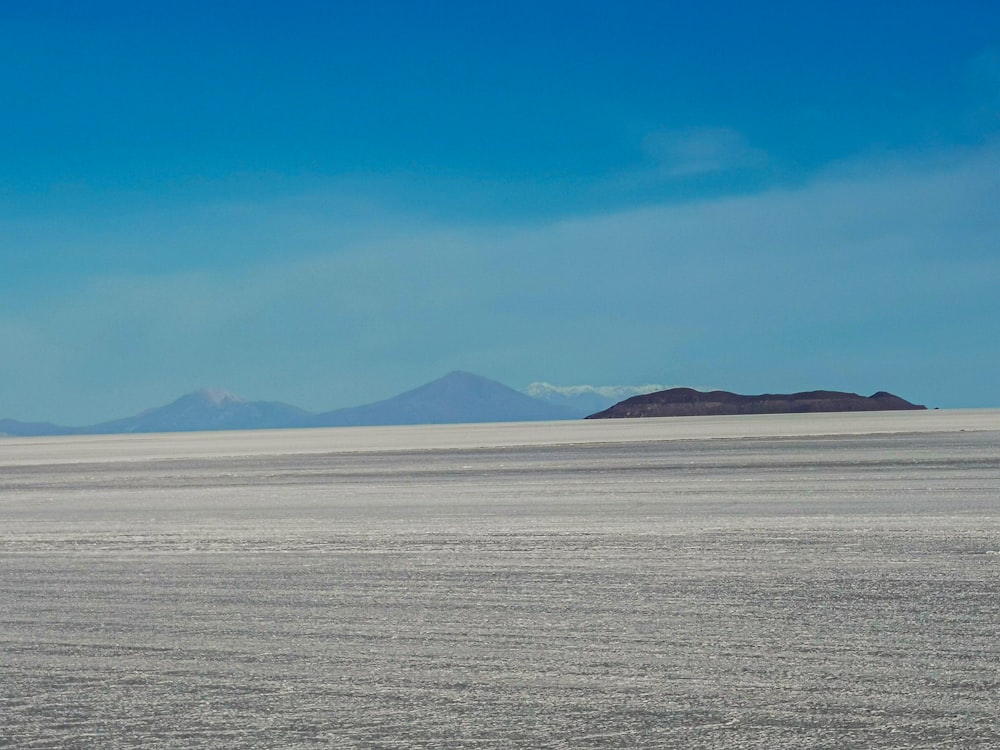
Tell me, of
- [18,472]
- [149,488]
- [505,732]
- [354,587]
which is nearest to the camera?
[505,732]

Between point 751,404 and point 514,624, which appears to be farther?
point 751,404

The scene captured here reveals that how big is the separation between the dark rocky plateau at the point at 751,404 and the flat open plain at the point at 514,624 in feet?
355

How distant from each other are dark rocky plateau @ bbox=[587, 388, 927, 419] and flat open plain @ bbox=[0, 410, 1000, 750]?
108m

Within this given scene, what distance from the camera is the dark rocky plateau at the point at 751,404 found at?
396ft

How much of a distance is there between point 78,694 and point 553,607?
8.43 ft

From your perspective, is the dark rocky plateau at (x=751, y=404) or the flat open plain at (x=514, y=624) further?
the dark rocky plateau at (x=751, y=404)

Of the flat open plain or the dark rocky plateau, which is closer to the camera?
the flat open plain

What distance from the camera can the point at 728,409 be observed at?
125 metres

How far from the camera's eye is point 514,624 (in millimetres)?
5402

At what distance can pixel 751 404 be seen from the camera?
125875 millimetres

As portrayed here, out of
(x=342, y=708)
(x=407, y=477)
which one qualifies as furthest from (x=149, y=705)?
(x=407, y=477)

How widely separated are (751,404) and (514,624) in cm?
12442

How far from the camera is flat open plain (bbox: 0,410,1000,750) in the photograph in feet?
12.6

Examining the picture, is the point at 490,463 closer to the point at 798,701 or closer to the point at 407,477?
the point at 407,477
